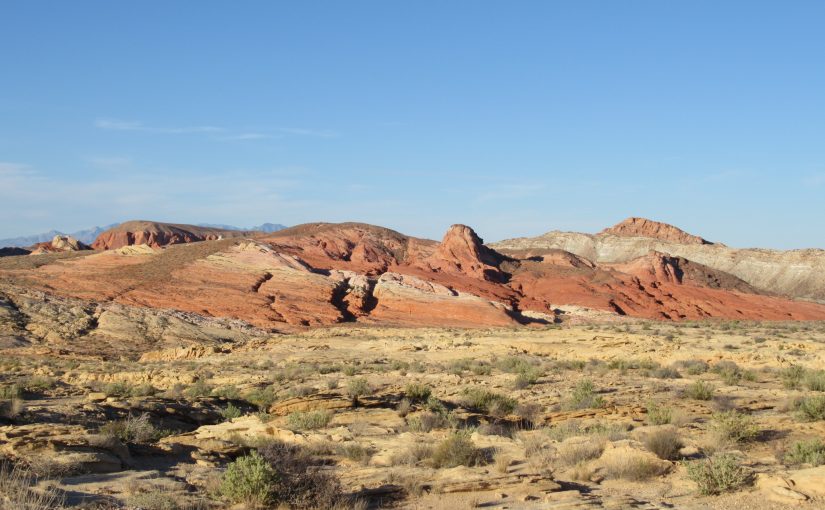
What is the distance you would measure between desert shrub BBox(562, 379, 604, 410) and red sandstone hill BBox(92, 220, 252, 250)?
8118cm

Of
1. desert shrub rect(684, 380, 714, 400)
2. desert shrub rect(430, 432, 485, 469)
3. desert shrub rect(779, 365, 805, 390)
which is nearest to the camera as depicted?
desert shrub rect(430, 432, 485, 469)

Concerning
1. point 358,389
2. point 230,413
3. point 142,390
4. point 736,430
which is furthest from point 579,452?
point 142,390

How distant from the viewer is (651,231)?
4092 inches

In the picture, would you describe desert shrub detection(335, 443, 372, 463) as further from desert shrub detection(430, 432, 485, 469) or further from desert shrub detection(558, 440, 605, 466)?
desert shrub detection(558, 440, 605, 466)

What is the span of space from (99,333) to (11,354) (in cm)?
683

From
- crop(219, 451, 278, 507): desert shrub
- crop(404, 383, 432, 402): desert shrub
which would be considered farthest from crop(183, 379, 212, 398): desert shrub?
crop(219, 451, 278, 507): desert shrub

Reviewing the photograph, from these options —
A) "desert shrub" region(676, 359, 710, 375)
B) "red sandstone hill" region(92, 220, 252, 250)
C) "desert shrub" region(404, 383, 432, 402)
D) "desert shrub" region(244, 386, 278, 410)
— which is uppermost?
"red sandstone hill" region(92, 220, 252, 250)

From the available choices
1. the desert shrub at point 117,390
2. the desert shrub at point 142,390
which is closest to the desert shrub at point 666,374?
the desert shrub at point 142,390

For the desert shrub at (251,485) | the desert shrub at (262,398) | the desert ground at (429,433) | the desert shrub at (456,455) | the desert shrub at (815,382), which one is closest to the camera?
the desert shrub at (251,485)

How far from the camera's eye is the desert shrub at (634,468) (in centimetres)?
854

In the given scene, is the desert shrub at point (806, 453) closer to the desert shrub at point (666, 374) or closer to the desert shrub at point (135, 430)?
the desert shrub at point (666, 374)

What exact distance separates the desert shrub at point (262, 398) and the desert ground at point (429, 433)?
7cm

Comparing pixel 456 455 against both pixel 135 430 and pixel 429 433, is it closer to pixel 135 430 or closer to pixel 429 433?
pixel 429 433

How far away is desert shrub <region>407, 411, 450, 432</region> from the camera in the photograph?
12.0 metres
